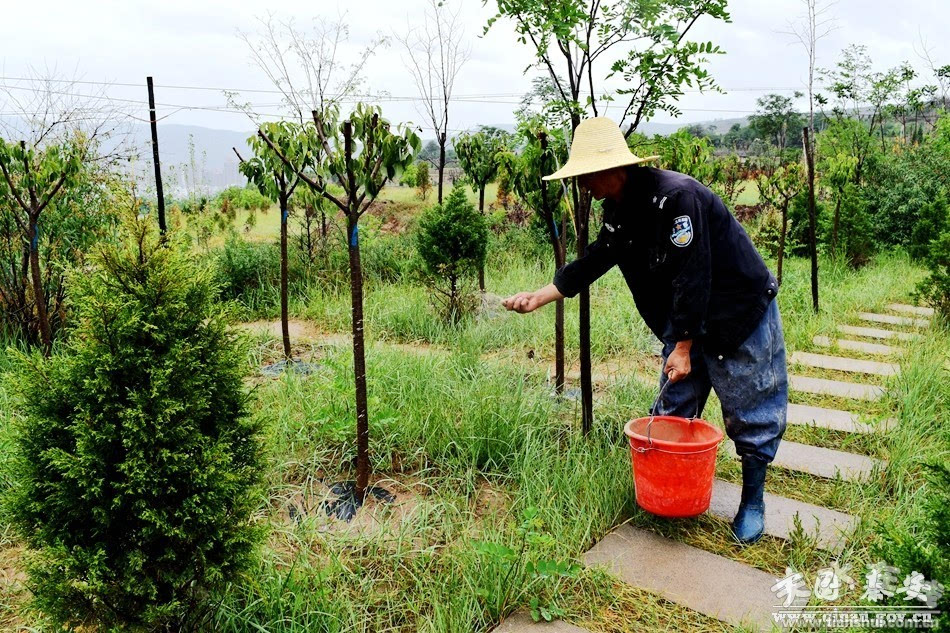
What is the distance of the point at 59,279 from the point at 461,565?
14.4 ft

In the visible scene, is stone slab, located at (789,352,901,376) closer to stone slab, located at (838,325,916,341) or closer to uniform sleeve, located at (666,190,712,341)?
stone slab, located at (838,325,916,341)

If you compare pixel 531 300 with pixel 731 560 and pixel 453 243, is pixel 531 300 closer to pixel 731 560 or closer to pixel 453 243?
pixel 731 560

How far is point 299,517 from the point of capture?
2.68 metres

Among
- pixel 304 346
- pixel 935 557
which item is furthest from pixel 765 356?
pixel 304 346

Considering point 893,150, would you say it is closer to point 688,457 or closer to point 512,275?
point 512,275

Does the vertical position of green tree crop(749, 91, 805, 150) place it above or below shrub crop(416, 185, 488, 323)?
above

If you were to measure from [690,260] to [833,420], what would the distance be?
203 centimetres

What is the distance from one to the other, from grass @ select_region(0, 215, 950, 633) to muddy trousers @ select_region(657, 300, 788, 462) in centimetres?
40

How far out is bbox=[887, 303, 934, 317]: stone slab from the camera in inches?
250

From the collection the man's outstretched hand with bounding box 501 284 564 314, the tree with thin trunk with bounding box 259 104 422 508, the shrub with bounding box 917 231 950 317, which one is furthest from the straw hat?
the shrub with bounding box 917 231 950 317

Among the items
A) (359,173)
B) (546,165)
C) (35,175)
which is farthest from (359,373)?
(35,175)

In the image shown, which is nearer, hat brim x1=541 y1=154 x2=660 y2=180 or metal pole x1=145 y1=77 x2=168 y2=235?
hat brim x1=541 y1=154 x2=660 y2=180

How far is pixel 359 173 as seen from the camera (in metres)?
2.97

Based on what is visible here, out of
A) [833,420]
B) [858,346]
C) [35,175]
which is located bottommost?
[833,420]
